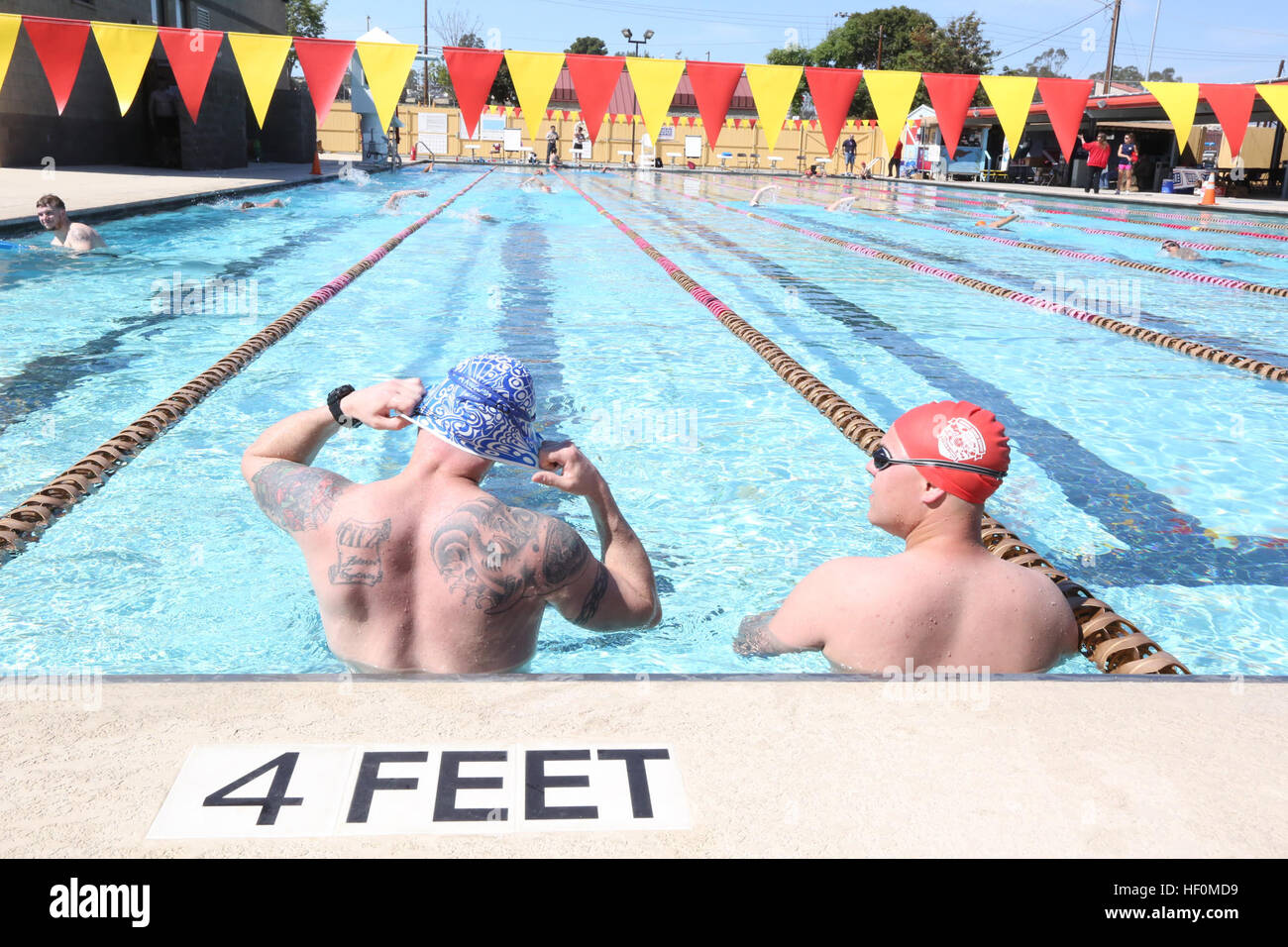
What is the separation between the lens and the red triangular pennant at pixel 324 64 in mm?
11188

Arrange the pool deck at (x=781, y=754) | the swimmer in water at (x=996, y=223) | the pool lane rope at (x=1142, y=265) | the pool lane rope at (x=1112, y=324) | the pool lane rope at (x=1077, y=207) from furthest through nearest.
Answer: the pool lane rope at (x=1077, y=207) < the swimmer in water at (x=996, y=223) < the pool lane rope at (x=1142, y=265) < the pool lane rope at (x=1112, y=324) < the pool deck at (x=781, y=754)

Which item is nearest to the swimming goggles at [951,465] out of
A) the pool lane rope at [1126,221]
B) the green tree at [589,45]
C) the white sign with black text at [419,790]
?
the white sign with black text at [419,790]

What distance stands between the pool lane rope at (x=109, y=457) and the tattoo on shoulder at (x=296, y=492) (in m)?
1.44

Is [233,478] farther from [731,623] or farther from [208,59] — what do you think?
[208,59]

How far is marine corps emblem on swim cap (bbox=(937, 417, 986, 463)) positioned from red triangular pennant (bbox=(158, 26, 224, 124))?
36.9 feet

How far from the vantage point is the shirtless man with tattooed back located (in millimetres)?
2137

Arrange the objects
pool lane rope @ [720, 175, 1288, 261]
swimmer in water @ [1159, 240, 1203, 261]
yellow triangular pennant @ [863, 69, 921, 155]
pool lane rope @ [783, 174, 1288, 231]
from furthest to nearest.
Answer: pool lane rope @ [783, 174, 1288, 231]
pool lane rope @ [720, 175, 1288, 261]
swimmer in water @ [1159, 240, 1203, 261]
yellow triangular pennant @ [863, 69, 921, 155]

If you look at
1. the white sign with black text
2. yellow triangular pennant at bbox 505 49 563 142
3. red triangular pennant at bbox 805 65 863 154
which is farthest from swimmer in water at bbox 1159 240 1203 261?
the white sign with black text

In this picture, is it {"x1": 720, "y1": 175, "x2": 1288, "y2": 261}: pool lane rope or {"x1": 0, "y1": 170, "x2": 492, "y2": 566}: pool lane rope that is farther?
{"x1": 720, "y1": 175, "x2": 1288, "y2": 261}: pool lane rope

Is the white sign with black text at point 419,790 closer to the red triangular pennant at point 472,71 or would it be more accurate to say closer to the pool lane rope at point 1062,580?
the pool lane rope at point 1062,580

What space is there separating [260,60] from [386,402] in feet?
35.6

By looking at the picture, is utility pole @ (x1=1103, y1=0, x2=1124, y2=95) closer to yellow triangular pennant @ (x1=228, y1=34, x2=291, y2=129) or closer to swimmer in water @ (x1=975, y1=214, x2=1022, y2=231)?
swimmer in water @ (x1=975, y1=214, x2=1022, y2=231)

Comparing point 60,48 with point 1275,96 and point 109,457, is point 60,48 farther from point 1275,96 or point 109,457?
point 1275,96

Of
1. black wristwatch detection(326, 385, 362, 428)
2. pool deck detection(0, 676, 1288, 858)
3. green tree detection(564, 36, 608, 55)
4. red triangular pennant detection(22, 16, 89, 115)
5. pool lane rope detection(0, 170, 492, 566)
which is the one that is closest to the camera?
pool deck detection(0, 676, 1288, 858)
